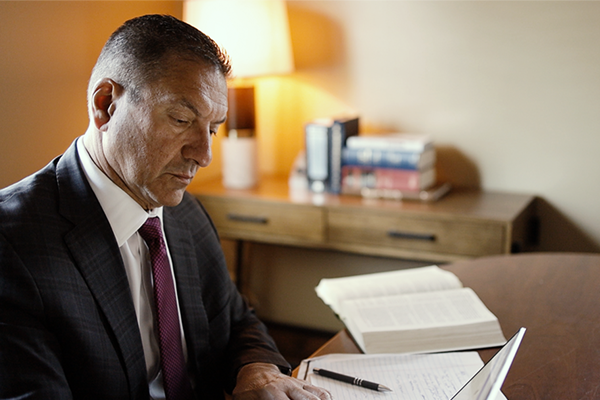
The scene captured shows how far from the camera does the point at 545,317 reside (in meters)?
1.24

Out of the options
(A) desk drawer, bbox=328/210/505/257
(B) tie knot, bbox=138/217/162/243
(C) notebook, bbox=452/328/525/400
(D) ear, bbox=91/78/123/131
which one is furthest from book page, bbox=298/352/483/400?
(A) desk drawer, bbox=328/210/505/257

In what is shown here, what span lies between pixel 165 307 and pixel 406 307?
505mm

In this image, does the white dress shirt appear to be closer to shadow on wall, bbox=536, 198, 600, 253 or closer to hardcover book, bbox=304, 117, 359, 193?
hardcover book, bbox=304, 117, 359, 193

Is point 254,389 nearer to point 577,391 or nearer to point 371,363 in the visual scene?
point 371,363

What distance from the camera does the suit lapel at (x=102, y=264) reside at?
961 mm

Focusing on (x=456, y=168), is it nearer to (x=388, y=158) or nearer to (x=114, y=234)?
(x=388, y=158)

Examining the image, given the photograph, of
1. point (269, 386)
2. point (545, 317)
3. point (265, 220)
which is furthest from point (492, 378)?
point (265, 220)

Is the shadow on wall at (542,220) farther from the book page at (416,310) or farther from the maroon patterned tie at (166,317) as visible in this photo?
the maroon patterned tie at (166,317)

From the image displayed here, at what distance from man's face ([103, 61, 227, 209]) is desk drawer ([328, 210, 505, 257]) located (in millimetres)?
1207

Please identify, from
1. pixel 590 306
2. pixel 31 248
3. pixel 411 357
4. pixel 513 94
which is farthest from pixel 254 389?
Result: pixel 513 94

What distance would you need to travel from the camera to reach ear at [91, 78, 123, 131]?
967mm

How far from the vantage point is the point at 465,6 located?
7.43 feet

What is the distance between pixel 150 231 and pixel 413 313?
1.83 ft

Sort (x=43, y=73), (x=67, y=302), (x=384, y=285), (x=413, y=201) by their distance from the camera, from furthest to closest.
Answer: (x=413, y=201)
(x=43, y=73)
(x=384, y=285)
(x=67, y=302)
